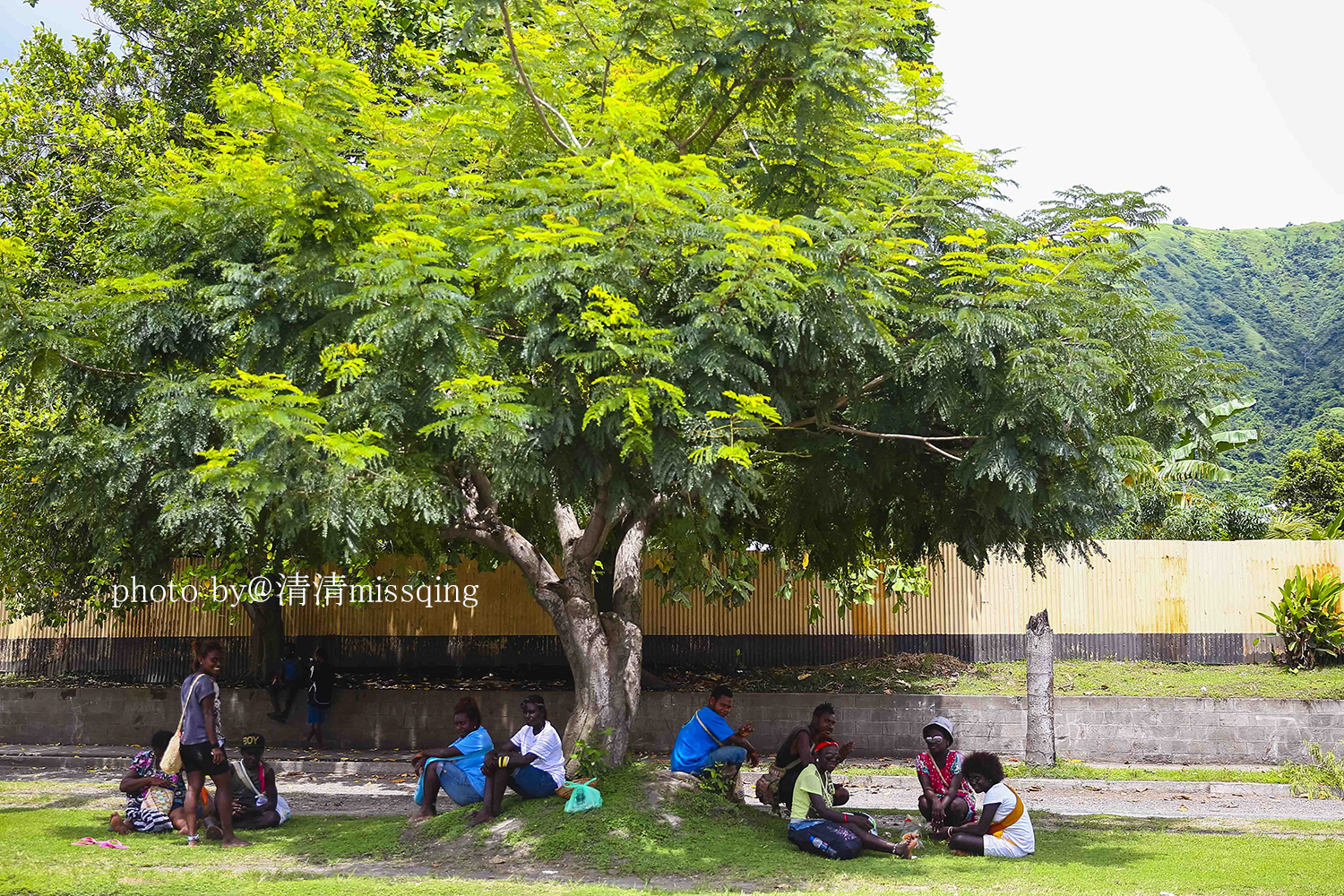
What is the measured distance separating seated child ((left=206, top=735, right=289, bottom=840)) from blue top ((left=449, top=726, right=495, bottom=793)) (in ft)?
5.95

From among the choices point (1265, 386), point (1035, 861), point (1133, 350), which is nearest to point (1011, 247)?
point (1133, 350)

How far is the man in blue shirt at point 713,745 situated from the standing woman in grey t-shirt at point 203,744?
3.74 metres

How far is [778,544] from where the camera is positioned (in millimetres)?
14664

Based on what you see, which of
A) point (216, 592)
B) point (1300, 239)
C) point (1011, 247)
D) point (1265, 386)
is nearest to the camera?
point (1011, 247)

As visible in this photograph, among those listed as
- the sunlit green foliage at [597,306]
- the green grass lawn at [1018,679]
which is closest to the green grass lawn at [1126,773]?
the green grass lawn at [1018,679]

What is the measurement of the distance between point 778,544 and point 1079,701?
4.92 meters

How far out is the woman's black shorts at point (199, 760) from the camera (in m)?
9.47

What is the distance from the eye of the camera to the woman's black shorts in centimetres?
947

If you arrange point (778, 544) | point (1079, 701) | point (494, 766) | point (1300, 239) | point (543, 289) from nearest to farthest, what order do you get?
point (543, 289) → point (494, 766) → point (778, 544) → point (1079, 701) → point (1300, 239)

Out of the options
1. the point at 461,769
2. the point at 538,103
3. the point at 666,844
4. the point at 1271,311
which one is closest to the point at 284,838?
the point at 461,769

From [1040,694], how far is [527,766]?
7739mm

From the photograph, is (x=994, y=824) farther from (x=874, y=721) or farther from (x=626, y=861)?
(x=874, y=721)

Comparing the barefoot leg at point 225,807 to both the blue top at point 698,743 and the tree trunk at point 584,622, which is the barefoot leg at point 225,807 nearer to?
the tree trunk at point 584,622

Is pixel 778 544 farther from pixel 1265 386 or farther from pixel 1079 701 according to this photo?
pixel 1265 386
